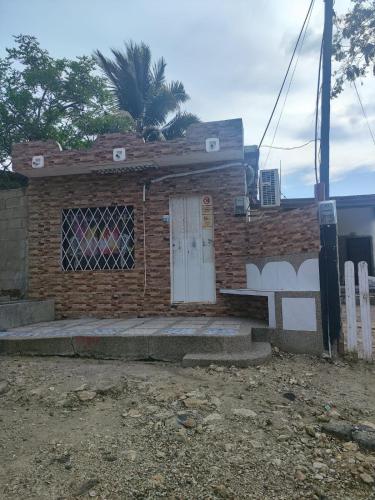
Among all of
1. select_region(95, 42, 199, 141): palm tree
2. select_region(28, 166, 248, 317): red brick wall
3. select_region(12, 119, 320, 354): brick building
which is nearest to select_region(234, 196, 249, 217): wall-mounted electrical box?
select_region(12, 119, 320, 354): brick building

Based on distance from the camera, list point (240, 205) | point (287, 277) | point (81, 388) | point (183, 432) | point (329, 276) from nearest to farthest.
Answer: point (183, 432), point (81, 388), point (329, 276), point (287, 277), point (240, 205)

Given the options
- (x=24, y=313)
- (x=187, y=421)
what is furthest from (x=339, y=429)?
(x=24, y=313)

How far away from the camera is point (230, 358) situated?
13.5 ft

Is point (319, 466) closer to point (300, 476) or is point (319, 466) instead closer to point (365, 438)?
point (300, 476)

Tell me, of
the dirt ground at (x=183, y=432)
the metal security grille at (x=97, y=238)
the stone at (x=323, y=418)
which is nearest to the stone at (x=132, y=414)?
the dirt ground at (x=183, y=432)

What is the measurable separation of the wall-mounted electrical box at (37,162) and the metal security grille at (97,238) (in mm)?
934

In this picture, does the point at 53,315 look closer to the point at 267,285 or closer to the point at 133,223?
the point at 133,223

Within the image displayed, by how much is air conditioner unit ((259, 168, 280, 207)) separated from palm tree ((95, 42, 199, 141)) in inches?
374

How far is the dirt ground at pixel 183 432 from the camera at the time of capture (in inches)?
84.4

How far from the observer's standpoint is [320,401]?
3.26 metres

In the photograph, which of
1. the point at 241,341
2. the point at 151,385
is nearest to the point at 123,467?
the point at 151,385

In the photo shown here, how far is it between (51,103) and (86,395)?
40.3 ft

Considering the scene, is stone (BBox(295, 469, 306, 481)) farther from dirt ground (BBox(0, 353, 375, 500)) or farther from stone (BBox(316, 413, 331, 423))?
stone (BBox(316, 413, 331, 423))

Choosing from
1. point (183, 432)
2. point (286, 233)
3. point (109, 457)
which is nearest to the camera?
point (109, 457)
